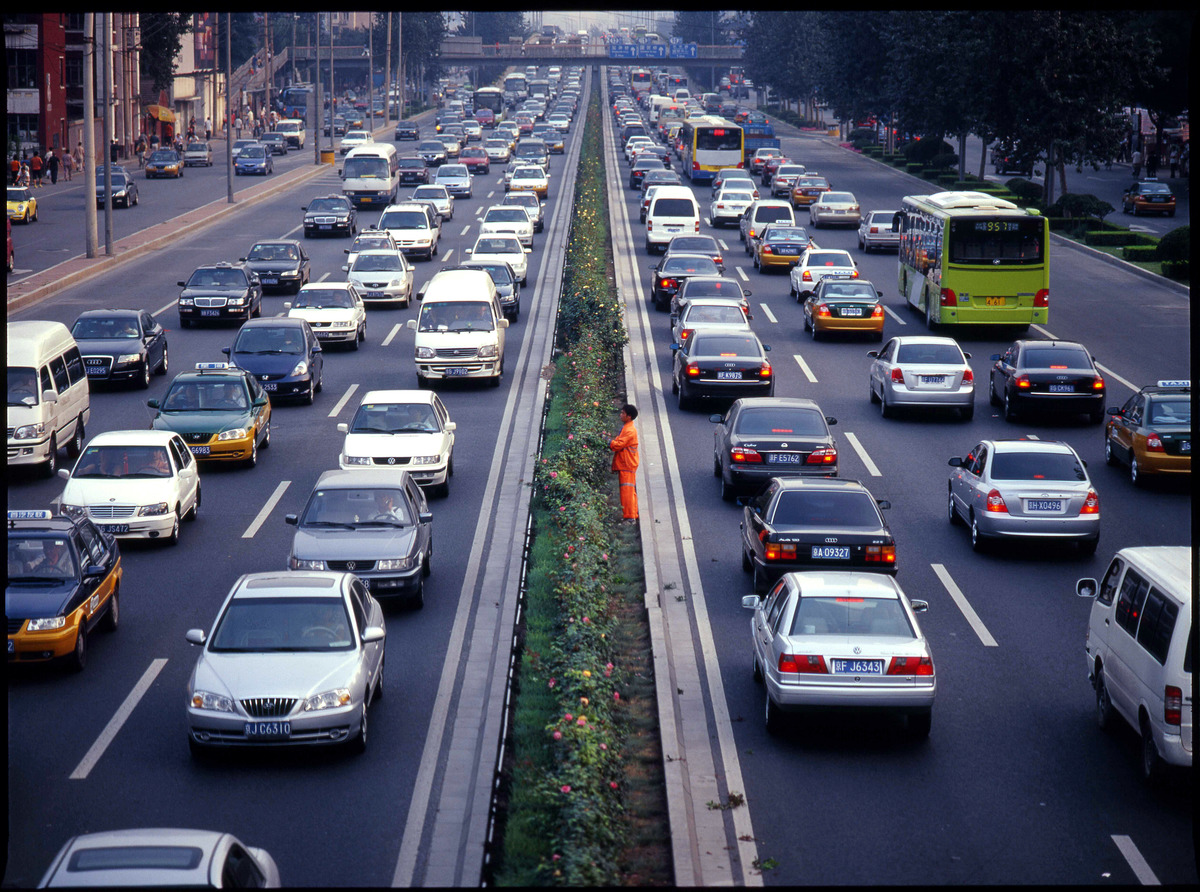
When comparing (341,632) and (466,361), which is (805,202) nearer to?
(466,361)

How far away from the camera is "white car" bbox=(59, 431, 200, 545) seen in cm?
1881

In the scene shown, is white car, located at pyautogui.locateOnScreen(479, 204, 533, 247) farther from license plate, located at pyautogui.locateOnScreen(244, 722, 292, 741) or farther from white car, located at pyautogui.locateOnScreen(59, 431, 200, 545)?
license plate, located at pyautogui.locateOnScreen(244, 722, 292, 741)

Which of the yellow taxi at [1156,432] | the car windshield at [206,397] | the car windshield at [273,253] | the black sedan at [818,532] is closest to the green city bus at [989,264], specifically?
the yellow taxi at [1156,432]

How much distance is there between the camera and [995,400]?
91.7 feet

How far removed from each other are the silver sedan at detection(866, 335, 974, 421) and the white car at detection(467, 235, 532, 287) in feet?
54.4

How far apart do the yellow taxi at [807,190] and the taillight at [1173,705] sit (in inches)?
2048

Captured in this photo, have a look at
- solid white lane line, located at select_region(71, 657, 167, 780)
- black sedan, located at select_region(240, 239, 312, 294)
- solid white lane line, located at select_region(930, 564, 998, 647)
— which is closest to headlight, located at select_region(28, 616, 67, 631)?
solid white lane line, located at select_region(71, 657, 167, 780)

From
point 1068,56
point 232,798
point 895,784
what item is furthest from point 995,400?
point 1068,56

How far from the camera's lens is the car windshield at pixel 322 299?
33250 mm

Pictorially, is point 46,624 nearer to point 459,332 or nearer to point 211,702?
point 211,702

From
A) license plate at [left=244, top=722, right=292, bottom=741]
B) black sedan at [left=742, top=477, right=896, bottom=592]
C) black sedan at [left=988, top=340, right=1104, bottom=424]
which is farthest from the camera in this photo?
black sedan at [left=988, top=340, right=1104, bottom=424]

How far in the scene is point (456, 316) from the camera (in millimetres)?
30047

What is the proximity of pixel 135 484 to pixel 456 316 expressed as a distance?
1185 centimetres

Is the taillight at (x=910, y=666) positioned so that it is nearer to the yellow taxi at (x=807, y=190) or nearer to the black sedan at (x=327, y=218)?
the black sedan at (x=327, y=218)
